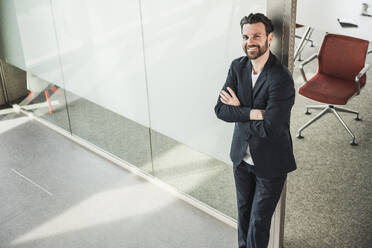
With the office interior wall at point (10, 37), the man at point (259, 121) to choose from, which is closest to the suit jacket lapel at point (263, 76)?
the man at point (259, 121)

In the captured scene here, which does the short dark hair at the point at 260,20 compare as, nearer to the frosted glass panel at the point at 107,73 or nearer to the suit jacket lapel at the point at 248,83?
the suit jacket lapel at the point at 248,83

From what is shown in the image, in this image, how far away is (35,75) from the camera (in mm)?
5168

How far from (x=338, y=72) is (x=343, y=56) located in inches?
6.7

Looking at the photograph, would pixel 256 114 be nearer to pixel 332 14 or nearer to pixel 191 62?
pixel 191 62

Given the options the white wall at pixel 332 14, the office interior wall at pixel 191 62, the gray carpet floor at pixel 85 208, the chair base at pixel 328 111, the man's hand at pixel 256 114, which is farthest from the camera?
the white wall at pixel 332 14

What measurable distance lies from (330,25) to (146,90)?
2.46 meters

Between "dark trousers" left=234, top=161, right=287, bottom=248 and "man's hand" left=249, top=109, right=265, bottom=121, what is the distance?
1.13 feet

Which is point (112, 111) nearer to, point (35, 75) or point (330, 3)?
point (35, 75)

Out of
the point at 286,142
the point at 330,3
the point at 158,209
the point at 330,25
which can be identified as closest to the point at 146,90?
the point at 158,209

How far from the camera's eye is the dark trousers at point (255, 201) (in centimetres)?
299

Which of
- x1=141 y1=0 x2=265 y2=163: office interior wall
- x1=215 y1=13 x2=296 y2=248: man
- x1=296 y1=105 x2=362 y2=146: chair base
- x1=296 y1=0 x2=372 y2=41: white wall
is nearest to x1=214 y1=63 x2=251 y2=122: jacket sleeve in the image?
x1=215 y1=13 x2=296 y2=248: man

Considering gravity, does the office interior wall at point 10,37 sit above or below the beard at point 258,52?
below

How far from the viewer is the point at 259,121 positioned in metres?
2.79

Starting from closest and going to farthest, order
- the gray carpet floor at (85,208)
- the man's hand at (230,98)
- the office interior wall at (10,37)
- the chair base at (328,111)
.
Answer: the man's hand at (230,98) → the gray carpet floor at (85,208) → the chair base at (328,111) → the office interior wall at (10,37)
